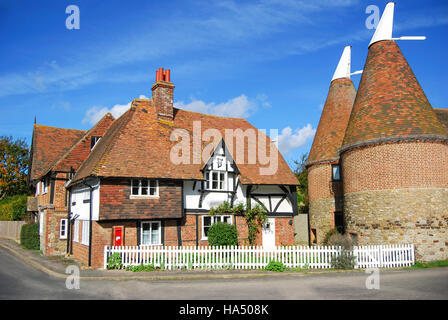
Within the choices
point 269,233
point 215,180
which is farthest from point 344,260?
point 215,180

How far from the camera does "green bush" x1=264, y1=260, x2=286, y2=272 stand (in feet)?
48.5

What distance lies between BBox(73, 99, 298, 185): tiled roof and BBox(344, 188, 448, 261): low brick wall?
18.5 ft

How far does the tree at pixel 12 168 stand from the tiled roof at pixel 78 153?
27071 millimetres

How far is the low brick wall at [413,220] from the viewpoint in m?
15.8

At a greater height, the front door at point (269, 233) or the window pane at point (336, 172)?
the window pane at point (336, 172)

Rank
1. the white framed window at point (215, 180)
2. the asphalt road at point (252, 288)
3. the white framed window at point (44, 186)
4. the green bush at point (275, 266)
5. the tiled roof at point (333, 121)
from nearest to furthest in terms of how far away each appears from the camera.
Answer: the asphalt road at point (252, 288)
the green bush at point (275, 266)
the white framed window at point (215, 180)
the white framed window at point (44, 186)
the tiled roof at point (333, 121)

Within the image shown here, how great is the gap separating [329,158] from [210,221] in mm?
9408

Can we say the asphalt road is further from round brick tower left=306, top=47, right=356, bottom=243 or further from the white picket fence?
round brick tower left=306, top=47, right=356, bottom=243

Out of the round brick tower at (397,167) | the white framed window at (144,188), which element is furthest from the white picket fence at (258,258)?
the white framed window at (144,188)

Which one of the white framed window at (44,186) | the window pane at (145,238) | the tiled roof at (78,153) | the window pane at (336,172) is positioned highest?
the tiled roof at (78,153)

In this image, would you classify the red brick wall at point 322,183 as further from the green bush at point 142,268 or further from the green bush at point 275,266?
the green bush at point 142,268
